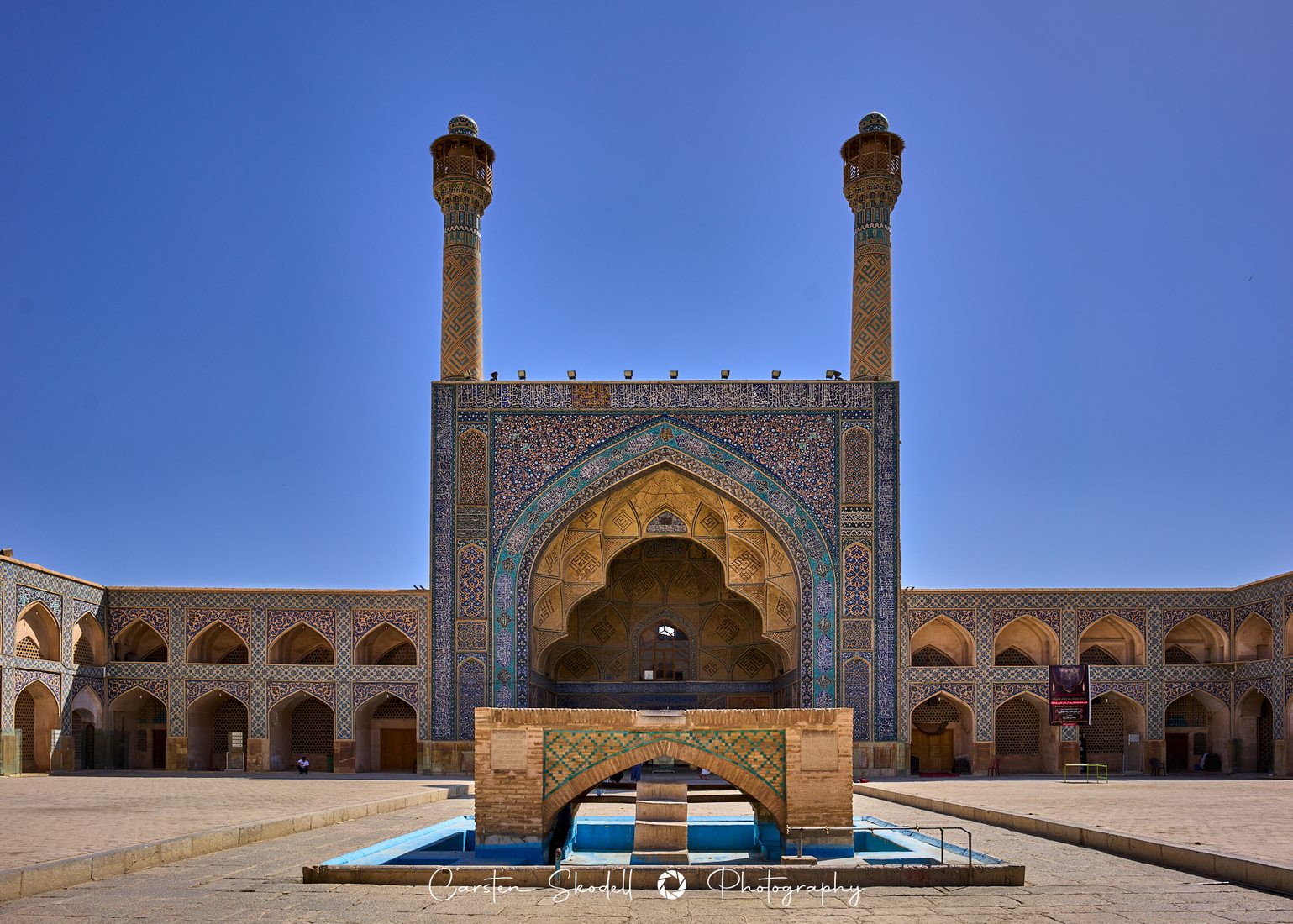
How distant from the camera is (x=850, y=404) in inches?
725

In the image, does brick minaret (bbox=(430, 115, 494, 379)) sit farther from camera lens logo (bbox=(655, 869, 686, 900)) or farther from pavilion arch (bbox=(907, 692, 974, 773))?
camera lens logo (bbox=(655, 869, 686, 900))

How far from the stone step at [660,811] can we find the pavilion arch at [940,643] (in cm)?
1163

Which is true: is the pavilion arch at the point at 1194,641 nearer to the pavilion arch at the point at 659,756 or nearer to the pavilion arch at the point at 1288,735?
the pavilion arch at the point at 1288,735

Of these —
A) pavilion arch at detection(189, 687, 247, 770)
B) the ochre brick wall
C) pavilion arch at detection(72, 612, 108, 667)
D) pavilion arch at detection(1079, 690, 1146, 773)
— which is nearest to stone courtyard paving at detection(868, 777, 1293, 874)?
pavilion arch at detection(1079, 690, 1146, 773)

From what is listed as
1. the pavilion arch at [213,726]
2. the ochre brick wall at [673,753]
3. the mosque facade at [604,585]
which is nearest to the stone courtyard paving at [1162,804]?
the mosque facade at [604,585]

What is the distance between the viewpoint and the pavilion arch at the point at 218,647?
19.1 meters

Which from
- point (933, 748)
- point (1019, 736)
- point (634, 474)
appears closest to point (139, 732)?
point (634, 474)

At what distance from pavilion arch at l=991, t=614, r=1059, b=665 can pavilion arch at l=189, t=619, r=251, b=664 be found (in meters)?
12.3

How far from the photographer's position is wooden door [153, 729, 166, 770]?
19.9 meters

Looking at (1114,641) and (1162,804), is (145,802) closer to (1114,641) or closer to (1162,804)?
(1162,804)

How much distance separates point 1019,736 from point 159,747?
14.3 m

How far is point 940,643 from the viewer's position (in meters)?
20.1

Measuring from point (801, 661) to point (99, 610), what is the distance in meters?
10.9

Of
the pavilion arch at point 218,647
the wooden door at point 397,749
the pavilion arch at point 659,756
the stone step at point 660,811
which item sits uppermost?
the pavilion arch at point 218,647
